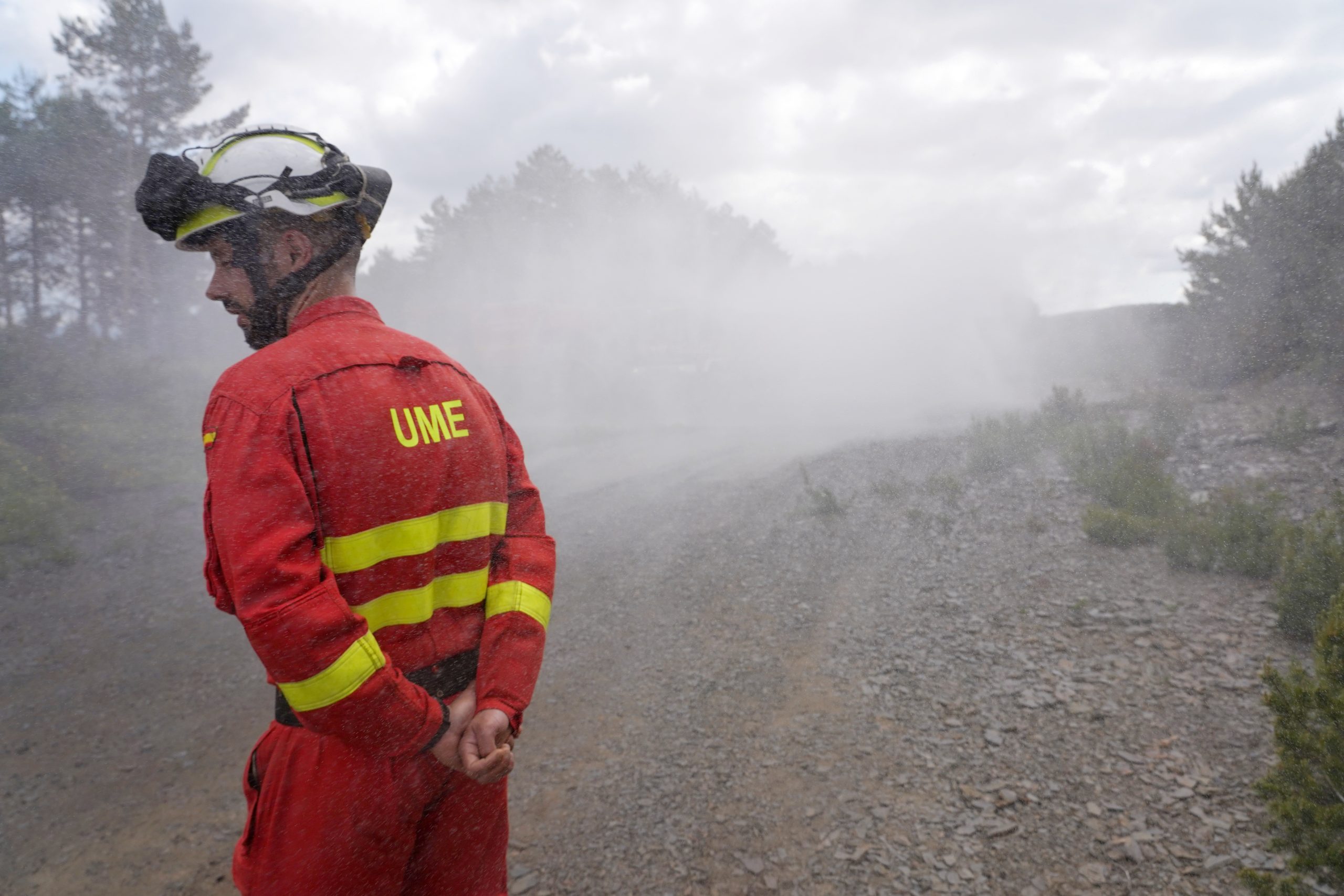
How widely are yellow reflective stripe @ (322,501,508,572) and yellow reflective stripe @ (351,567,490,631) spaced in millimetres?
88

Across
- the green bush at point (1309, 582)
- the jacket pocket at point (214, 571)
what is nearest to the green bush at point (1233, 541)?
the green bush at point (1309, 582)

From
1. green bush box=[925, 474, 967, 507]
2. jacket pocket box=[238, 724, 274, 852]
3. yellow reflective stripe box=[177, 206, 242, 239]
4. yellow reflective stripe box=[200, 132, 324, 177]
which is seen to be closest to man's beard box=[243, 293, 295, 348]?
yellow reflective stripe box=[177, 206, 242, 239]

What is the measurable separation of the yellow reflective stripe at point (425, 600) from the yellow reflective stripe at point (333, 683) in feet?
0.40

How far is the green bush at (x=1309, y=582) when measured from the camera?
428cm

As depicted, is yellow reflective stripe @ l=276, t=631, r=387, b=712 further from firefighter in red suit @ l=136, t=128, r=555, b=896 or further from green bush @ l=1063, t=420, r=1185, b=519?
green bush @ l=1063, t=420, r=1185, b=519

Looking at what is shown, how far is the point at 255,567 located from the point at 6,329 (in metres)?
20.0

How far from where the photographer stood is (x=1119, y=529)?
19.8 feet

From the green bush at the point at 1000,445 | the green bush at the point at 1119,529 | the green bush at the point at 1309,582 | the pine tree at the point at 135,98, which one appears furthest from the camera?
the pine tree at the point at 135,98

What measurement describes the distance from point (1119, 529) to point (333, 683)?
677 cm

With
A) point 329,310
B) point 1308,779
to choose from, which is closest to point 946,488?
point 1308,779

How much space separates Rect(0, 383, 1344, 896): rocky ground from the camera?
3039 millimetres

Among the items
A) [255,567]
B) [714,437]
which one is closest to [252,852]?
[255,567]

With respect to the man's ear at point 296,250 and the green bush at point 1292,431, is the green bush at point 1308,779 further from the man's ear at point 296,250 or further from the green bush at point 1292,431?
the green bush at point 1292,431

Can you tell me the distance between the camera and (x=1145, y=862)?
2.81m
